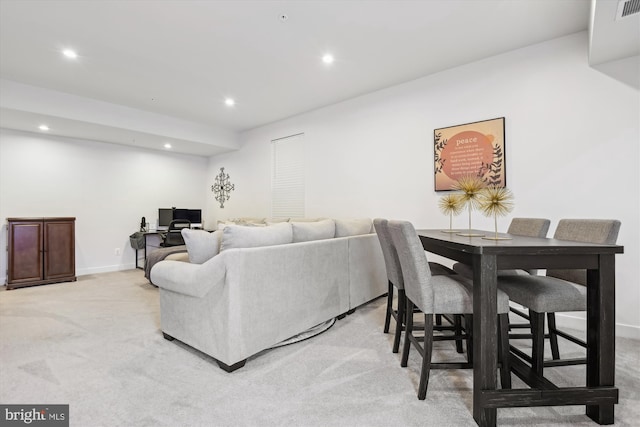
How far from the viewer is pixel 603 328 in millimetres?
1447

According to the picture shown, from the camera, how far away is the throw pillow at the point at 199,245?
87.0 inches

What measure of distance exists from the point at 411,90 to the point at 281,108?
200 cm

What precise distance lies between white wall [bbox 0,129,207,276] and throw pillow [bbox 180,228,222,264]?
419 cm

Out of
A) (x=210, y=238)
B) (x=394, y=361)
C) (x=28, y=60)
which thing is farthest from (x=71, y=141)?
(x=394, y=361)

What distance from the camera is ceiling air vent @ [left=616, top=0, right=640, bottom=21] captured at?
1.83m

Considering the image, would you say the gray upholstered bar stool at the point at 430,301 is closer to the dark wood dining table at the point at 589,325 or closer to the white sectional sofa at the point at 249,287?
the dark wood dining table at the point at 589,325

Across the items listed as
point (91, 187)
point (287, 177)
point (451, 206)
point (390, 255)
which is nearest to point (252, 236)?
point (390, 255)

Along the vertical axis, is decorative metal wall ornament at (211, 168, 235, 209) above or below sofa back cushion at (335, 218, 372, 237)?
above

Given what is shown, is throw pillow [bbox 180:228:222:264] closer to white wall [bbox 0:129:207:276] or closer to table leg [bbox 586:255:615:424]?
table leg [bbox 586:255:615:424]

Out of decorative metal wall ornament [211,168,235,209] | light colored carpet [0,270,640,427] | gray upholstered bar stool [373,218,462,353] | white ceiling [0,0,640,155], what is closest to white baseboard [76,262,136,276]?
decorative metal wall ornament [211,168,235,209]

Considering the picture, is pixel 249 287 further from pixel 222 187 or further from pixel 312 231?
pixel 222 187

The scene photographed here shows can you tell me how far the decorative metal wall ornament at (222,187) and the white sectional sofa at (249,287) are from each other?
4037mm

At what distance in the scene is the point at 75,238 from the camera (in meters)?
4.95

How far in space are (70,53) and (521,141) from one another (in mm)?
4595
